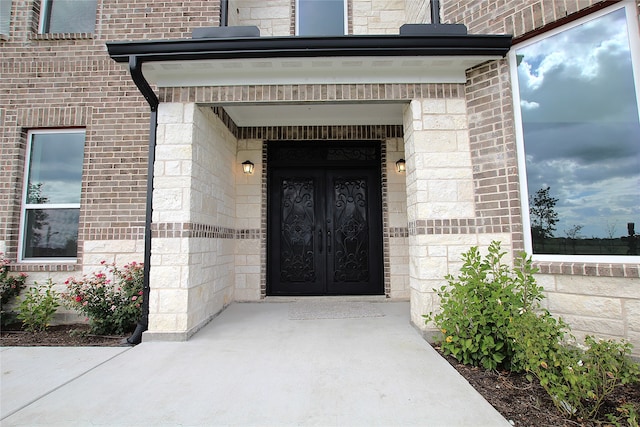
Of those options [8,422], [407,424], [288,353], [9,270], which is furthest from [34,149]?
[407,424]

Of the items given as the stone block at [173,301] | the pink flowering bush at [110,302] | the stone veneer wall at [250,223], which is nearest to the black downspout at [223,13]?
the stone veneer wall at [250,223]

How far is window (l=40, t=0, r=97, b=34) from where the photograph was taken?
15.0ft

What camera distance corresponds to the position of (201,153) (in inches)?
146

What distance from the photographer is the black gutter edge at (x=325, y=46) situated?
10.1ft

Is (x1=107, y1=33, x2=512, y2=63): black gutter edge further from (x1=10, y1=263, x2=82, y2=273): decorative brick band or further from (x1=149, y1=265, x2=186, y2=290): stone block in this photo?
(x1=10, y1=263, x2=82, y2=273): decorative brick band

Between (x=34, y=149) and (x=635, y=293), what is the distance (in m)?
7.16

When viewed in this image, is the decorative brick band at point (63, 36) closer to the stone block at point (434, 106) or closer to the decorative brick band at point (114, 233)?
the decorative brick band at point (114, 233)

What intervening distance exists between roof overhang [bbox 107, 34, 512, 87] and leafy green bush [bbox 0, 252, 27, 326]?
319 centimetres

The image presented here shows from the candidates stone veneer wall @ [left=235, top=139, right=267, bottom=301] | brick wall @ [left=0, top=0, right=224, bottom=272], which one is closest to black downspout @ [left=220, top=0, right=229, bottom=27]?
brick wall @ [left=0, top=0, right=224, bottom=272]

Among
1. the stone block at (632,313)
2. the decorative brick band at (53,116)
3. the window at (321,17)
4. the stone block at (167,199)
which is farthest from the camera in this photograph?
the window at (321,17)

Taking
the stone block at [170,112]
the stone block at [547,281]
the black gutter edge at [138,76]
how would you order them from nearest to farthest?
the stone block at [547,281], the black gutter edge at [138,76], the stone block at [170,112]

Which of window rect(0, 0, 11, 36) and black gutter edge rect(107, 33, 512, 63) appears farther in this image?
window rect(0, 0, 11, 36)

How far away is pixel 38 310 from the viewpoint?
12.2ft

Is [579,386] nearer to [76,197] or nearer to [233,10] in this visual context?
[76,197]
